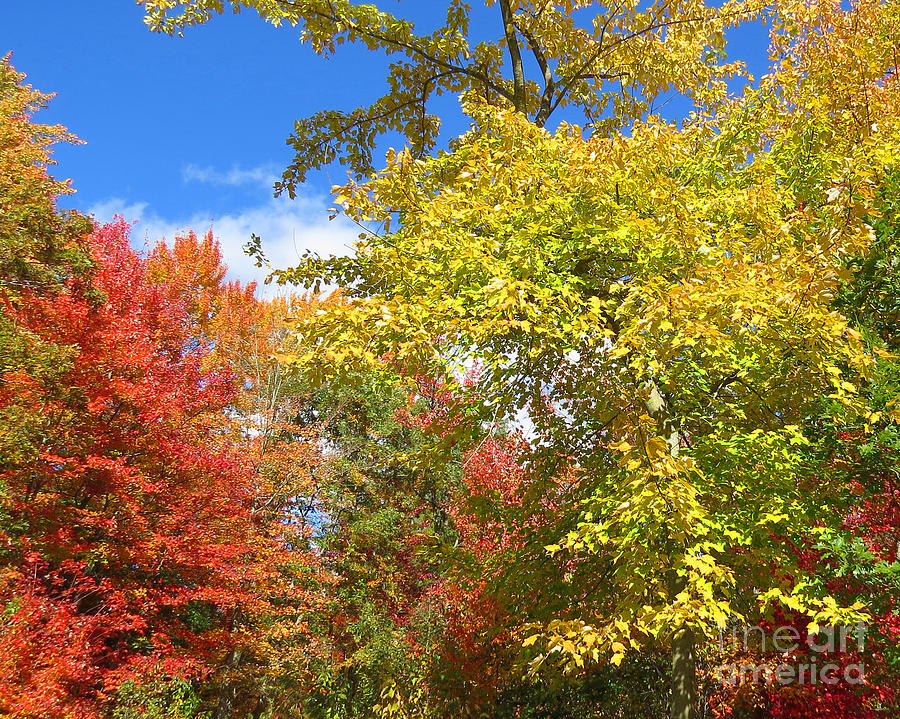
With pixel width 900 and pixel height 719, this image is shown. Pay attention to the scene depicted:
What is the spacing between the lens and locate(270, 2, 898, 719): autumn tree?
428 cm

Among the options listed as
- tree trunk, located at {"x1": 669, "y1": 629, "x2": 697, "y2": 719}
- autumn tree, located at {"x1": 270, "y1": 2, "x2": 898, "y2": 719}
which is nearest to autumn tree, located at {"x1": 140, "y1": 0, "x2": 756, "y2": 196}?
autumn tree, located at {"x1": 270, "y1": 2, "x2": 898, "y2": 719}

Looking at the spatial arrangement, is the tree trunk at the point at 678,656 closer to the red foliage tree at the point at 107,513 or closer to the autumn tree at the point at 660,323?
the autumn tree at the point at 660,323

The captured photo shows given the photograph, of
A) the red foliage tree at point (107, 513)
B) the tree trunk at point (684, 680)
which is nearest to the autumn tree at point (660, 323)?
the tree trunk at point (684, 680)

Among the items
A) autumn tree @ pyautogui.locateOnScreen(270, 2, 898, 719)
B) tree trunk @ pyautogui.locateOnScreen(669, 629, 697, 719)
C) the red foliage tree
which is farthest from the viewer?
the red foliage tree

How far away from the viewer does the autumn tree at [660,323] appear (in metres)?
4.28

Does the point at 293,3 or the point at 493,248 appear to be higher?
the point at 293,3

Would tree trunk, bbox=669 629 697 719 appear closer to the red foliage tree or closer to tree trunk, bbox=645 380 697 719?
tree trunk, bbox=645 380 697 719

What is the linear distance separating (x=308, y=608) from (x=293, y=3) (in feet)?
45.0

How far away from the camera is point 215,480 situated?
42.2 ft

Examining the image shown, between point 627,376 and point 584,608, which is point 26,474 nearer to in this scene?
point 584,608

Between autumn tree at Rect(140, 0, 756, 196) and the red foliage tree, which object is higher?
autumn tree at Rect(140, 0, 756, 196)

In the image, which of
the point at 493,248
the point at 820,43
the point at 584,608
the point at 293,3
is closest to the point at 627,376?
the point at 493,248

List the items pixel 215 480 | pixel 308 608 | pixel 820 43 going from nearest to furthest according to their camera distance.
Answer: pixel 820 43 → pixel 215 480 → pixel 308 608

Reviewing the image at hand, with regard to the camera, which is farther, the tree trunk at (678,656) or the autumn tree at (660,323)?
the tree trunk at (678,656)
